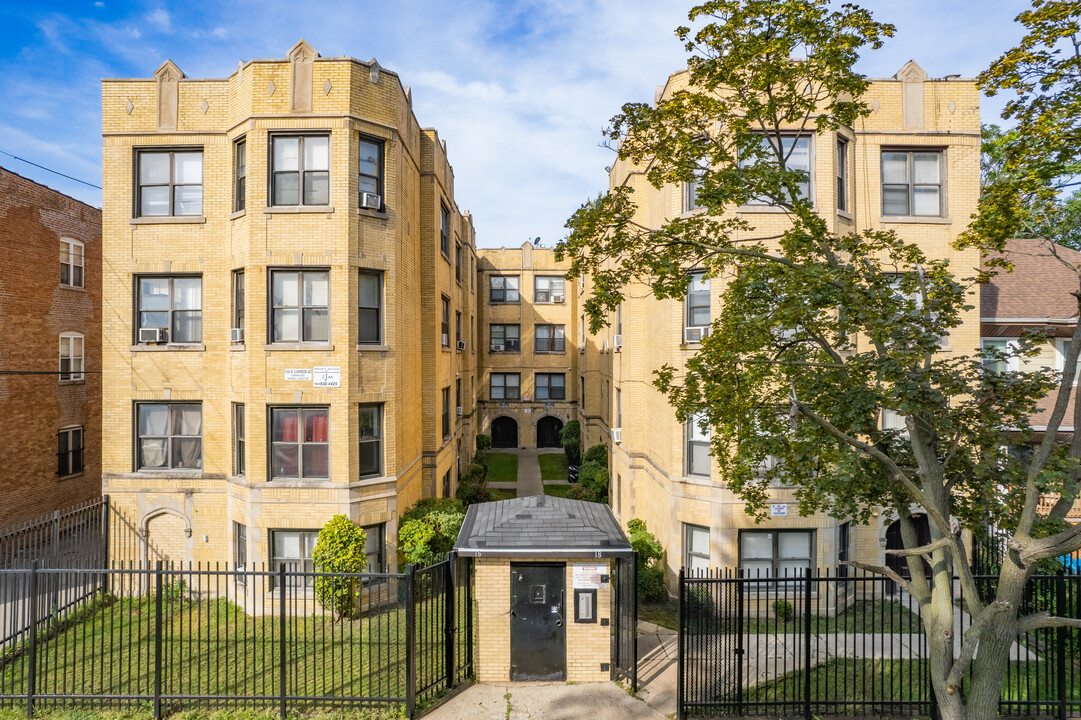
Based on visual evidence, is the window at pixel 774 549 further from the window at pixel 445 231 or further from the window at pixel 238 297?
the window at pixel 238 297

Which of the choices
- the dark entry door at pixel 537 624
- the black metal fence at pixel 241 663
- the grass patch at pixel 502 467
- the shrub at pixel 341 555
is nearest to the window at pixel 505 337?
the grass patch at pixel 502 467

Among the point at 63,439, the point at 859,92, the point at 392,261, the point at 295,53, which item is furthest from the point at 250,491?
the point at 859,92

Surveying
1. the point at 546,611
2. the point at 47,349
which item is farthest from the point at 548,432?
the point at 546,611

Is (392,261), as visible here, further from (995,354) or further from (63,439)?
(63,439)

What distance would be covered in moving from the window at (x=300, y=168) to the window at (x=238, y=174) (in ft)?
3.35

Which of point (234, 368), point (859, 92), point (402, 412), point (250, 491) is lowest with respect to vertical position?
point (250, 491)

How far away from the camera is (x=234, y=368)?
1292 centimetres

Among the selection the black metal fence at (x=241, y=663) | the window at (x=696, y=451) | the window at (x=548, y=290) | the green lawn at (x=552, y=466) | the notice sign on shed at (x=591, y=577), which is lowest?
the green lawn at (x=552, y=466)

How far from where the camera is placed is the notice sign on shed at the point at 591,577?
9.23 meters

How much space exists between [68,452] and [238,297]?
430 inches

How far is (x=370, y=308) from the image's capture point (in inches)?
510

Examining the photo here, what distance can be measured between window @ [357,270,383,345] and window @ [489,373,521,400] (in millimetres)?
21244

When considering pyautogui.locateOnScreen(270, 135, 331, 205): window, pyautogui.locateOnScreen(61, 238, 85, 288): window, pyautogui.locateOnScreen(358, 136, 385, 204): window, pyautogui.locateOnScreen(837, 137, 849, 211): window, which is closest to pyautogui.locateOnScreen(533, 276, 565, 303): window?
pyautogui.locateOnScreen(358, 136, 385, 204): window

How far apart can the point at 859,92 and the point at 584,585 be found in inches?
314
